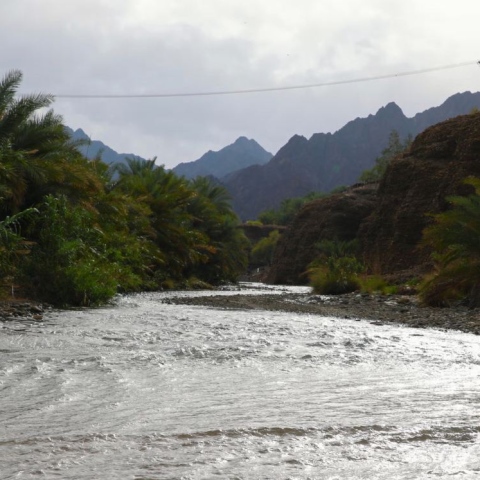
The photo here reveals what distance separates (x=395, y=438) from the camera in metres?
2.67

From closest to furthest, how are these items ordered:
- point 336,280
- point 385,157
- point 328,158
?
point 336,280
point 385,157
point 328,158

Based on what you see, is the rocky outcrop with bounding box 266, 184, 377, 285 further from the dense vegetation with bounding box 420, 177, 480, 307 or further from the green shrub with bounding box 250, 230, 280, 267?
the green shrub with bounding box 250, 230, 280, 267

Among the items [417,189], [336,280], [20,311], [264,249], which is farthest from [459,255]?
[264,249]

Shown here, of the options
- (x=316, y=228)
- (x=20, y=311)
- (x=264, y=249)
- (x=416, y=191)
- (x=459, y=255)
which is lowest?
(x=20, y=311)

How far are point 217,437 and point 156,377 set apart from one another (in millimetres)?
1638

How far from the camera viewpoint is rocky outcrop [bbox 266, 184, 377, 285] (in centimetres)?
3850

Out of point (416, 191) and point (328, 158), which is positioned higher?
point (328, 158)

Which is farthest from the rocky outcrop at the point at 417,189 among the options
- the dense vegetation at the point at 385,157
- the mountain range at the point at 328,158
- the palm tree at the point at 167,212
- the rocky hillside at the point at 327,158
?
the mountain range at the point at 328,158

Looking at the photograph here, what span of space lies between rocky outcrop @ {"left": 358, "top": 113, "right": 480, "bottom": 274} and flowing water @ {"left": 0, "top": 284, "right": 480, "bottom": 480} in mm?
20001

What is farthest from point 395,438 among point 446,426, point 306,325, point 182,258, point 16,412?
point 182,258

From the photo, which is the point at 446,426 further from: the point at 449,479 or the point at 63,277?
the point at 63,277

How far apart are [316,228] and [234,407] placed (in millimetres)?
37288

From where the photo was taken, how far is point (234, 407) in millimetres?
3312

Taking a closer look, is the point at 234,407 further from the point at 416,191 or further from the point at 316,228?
the point at 316,228
